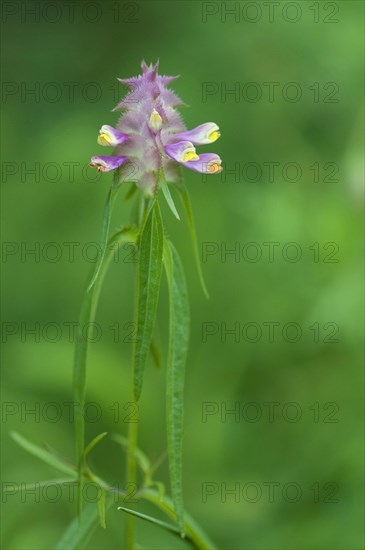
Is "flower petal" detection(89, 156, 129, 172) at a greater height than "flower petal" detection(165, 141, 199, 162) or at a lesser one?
lesser

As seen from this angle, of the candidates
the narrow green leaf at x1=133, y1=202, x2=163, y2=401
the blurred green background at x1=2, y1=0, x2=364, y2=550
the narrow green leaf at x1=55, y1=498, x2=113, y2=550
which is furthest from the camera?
the blurred green background at x1=2, y1=0, x2=364, y2=550

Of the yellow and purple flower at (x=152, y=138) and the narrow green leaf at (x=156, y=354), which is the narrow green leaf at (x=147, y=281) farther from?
the narrow green leaf at (x=156, y=354)

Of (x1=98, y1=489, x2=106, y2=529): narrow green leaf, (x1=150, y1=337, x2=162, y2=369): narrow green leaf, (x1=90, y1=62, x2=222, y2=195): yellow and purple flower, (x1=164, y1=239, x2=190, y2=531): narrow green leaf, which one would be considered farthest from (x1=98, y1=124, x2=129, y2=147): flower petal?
(x1=98, y1=489, x2=106, y2=529): narrow green leaf

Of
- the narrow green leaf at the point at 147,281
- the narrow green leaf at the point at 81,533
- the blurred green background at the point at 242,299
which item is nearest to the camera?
the narrow green leaf at the point at 147,281

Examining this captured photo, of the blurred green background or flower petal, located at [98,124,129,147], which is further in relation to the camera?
the blurred green background

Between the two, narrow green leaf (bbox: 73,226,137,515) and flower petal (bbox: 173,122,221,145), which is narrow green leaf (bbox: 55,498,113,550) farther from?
flower petal (bbox: 173,122,221,145)

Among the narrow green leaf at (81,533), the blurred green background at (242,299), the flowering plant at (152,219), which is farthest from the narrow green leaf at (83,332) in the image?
the blurred green background at (242,299)

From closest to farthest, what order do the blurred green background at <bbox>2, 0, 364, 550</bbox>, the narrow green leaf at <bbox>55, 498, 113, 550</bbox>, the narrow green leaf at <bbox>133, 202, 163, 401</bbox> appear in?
the narrow green leaf at <bbox>133, 202, 163, 401</bbox> → the narrow green leaf at <bbox>55, 498, 113, 550</bbox> → the blurred green background at <bbox>2, 0, 364, 550</bbox>
